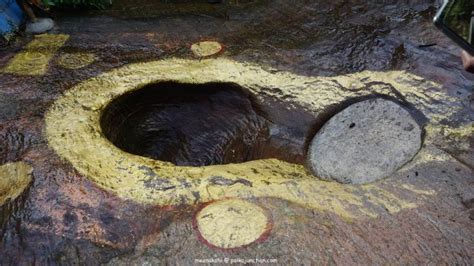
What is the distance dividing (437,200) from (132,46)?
15.4ft

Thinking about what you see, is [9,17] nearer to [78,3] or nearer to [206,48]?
[78,3]

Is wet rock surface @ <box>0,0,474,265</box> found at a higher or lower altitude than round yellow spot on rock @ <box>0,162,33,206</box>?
higher

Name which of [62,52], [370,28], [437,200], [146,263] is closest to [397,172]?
[437,200]

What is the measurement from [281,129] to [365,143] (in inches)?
44.1

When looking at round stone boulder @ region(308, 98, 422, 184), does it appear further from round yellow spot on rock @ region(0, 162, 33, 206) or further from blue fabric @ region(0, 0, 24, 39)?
blue fabric @ region(0, 0, 24, 39)

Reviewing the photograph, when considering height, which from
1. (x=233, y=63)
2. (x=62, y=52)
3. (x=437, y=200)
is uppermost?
(x=437, y=200)

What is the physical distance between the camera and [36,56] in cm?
615

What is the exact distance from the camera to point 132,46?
6.41 metres

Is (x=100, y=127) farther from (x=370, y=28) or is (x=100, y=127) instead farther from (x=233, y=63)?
(x=370, y=28)

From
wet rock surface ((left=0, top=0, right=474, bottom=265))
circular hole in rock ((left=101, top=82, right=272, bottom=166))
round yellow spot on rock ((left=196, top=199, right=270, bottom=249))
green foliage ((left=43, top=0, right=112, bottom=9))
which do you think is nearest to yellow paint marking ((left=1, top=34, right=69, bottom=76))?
wet rock surface ((left=0, top=0, right=474, bottom=265))

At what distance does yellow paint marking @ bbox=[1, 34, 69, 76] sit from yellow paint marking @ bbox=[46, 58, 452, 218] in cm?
86

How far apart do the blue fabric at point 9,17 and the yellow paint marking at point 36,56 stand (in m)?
0.36

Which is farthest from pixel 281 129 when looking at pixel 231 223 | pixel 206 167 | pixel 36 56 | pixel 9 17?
pixel 9 17

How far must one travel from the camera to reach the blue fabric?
6.48 m
